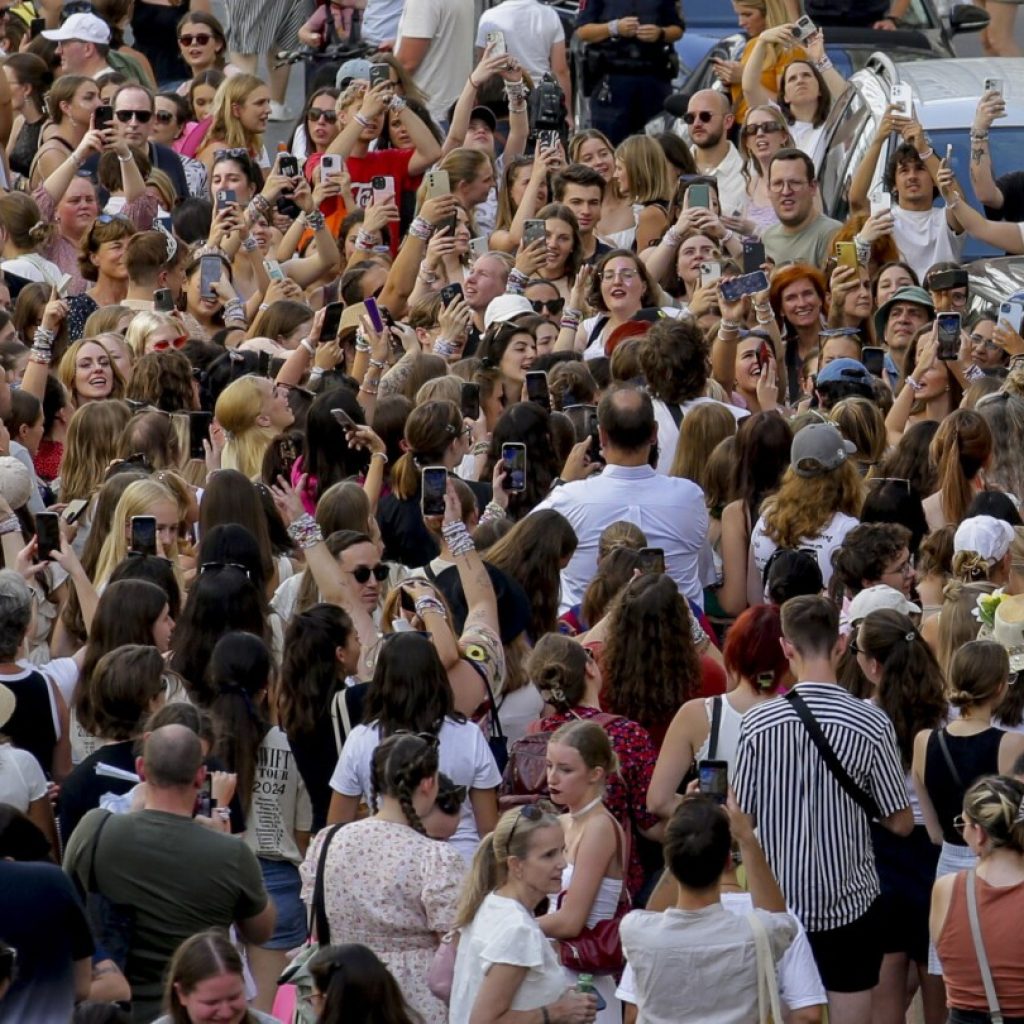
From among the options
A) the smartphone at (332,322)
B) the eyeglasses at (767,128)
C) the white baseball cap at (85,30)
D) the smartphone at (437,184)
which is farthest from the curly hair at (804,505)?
the white baseball cap at (85,30)

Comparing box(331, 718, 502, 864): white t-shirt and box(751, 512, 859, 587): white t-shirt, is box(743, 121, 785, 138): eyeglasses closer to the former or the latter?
box(751, 512, 859, 587): white t-shirt

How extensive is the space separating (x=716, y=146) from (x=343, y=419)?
20.4ft

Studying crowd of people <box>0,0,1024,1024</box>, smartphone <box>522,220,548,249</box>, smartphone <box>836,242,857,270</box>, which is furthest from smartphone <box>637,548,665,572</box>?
smartphone <box>836,242,857,270</box>

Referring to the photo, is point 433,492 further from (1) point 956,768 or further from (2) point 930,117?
(2) point 930,117

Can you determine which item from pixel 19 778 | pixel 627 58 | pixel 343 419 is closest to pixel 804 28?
pixel 627 58

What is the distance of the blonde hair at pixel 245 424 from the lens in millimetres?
10164

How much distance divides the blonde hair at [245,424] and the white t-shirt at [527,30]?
7512mm

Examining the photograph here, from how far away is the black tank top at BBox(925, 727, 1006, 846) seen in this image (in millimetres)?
7277

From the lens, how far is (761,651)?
7.47 meters

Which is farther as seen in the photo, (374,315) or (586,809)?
(374,315)

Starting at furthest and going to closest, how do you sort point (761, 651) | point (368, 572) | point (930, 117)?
1. point (930, 117)
2. point (368, 572)
3. point (761, 651)

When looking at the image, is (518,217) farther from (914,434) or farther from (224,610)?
(224,610)

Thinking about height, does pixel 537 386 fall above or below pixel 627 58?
above

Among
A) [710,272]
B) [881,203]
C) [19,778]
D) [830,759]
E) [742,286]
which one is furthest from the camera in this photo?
[881,203]
